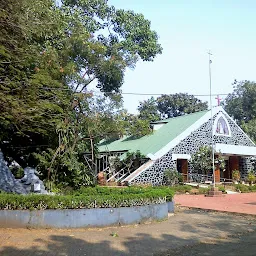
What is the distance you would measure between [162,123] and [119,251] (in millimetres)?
22002

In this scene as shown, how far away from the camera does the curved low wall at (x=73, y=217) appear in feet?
26.3

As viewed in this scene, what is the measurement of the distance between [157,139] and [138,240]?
17.3 meters

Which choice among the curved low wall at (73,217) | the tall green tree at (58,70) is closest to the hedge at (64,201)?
the curved low wall at (73,217)

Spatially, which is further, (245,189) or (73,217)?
(245,189)

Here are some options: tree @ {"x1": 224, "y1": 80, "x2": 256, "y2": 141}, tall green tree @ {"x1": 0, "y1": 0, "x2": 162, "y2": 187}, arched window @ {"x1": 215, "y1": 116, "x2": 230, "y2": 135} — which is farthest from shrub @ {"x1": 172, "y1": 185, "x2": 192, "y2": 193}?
tree @ {"x1": 224, "y1": 80, "x2": 256, "y2": 141}

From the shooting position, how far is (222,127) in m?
25.9

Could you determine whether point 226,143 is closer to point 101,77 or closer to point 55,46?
point 101,77

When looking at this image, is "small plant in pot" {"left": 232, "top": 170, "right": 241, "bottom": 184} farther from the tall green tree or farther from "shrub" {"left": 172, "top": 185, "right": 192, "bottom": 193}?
the tall green tree

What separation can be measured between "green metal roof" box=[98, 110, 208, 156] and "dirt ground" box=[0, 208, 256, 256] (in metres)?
13.4

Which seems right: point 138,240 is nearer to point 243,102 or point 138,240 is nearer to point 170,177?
point 170,177

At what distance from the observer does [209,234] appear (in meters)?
8.36

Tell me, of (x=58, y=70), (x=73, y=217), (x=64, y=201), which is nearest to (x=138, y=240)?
(x=73, y=217)

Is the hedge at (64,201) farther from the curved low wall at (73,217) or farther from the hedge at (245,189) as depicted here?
the hedge at (245,189)

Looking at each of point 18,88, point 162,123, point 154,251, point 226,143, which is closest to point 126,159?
point 162,123
